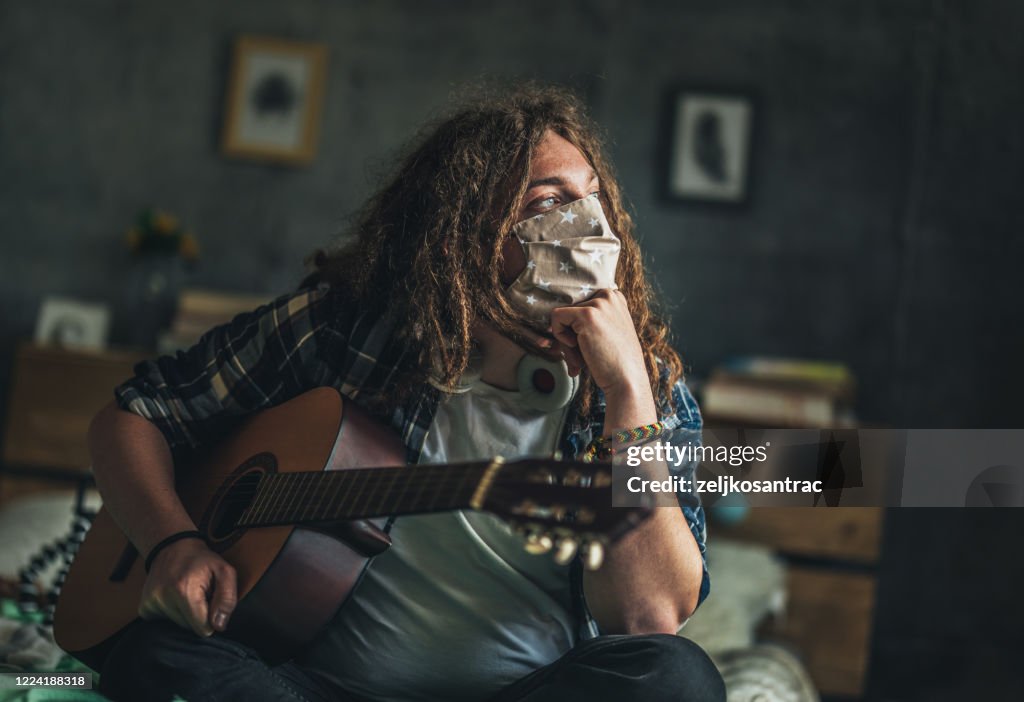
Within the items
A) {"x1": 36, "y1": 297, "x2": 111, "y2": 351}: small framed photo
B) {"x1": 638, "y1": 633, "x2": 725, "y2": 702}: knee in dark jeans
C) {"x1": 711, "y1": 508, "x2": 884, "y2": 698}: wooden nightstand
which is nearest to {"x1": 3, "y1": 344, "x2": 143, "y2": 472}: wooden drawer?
{"x1": 36, "y1": 297, "x2": 111, "y2": 351}: small framed photo

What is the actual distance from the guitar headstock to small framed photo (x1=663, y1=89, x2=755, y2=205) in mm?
2081

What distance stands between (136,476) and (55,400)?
157 cm

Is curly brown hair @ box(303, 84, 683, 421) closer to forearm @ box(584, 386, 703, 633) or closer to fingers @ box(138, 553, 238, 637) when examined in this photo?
forearm @ box(584, 386, 703, 633)

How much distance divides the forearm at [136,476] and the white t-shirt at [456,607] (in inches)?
→ 9.1

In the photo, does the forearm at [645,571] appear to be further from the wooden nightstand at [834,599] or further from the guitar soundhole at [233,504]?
the wooden nightstand at [834,599]

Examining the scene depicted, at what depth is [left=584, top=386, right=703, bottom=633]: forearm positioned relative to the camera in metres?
1.07

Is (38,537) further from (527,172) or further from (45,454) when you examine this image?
(527,172)

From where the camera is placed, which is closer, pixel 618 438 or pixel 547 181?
pixel 618 438

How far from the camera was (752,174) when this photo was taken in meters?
2.78

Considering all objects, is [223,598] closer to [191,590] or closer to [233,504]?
[191,590]

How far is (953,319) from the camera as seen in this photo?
2.72 metres

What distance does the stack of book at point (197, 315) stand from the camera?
8.38ft

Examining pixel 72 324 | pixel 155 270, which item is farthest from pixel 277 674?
pixel 72 324

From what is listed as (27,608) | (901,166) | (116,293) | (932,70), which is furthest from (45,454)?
(932,70)
